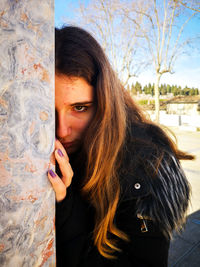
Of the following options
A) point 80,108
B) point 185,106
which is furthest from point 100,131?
point 185,106

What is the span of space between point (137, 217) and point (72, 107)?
859mm

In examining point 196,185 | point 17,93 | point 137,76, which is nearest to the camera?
point 17,93

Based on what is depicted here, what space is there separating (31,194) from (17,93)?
1.15ft

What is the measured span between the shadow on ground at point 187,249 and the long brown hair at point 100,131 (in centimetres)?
144

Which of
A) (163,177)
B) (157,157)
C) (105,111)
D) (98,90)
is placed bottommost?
(163,177)

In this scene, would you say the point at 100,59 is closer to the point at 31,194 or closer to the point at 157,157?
the point at 157,157

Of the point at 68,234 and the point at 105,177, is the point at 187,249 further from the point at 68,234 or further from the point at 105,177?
the point at 68,234

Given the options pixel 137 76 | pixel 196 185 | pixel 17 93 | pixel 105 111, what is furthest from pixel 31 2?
pixel 137 76

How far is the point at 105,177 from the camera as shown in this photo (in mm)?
1238

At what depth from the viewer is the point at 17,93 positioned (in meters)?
0.55

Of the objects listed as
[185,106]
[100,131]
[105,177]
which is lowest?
[105,177]

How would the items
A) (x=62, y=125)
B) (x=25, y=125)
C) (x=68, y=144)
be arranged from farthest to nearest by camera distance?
(x=68, y=144) < (x=62, y=125) < (x=25, y=125)

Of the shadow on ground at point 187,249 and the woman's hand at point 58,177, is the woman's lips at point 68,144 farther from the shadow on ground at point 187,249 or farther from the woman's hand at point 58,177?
the shadow on ground at point 187,249

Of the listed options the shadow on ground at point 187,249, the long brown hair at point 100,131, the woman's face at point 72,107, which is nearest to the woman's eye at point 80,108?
the woman's face at point 72,107
